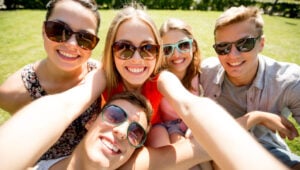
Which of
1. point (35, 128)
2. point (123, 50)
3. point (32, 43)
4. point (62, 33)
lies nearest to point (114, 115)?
point (123, 50)

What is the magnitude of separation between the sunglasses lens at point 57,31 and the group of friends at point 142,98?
11 mm

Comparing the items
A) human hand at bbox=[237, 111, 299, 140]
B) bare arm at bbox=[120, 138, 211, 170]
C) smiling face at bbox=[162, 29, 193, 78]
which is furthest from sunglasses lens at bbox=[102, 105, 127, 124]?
smiling face at bbox=[162, 29, 193, 78]

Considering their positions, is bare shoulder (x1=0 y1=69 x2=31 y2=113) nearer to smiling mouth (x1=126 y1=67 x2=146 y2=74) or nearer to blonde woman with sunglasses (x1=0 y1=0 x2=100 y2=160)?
blonde woman with sunglasses (x1=0 y1=0 x2=100 y2=160)

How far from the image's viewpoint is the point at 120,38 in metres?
3.22

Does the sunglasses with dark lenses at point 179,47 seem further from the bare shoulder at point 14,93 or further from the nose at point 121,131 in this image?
the bare shoulder at point 14,93

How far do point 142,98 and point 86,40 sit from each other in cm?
97

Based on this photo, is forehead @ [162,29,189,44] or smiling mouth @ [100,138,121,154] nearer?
smiling mouth @ [100,138,121,154]

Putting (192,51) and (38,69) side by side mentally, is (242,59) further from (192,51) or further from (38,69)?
(38,69)

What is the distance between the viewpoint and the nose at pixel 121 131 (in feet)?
8.79

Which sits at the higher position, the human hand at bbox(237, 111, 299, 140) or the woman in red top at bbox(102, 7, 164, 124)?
the woman in red top at bbox(102, 7, 164, 124)

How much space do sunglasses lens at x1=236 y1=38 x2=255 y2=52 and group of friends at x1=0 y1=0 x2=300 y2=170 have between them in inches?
0.5

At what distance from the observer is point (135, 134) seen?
9.06 ft

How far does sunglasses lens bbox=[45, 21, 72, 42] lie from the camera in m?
3.25

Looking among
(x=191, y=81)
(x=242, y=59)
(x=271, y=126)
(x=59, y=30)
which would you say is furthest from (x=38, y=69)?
(x=271, y=126)
